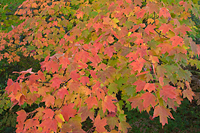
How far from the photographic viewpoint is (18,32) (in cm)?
523

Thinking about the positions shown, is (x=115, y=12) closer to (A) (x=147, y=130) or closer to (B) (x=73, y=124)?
(B) (x=73, y=124)

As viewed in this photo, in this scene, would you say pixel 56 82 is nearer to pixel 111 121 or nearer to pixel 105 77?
pixel 105 77

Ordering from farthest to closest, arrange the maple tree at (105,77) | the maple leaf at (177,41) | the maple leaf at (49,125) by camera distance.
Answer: the maple leaf at (177,41) → the maple tree at (105,77) → the maple leaf at (49,125)

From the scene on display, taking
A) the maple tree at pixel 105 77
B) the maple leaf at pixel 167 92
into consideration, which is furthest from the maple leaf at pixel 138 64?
the maple leaf at pixel 167 92

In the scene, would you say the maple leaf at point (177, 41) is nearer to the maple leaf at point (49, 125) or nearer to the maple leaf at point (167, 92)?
the maple leaf at point (167, 92)

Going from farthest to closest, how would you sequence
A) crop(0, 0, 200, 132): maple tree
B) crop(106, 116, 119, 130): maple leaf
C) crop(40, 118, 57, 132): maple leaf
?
crop(106, 116, 119, 130): maple leaf → crop(0, 0, 200, 132): maple tree → crop(40, 118, 57, 132): maple leaf

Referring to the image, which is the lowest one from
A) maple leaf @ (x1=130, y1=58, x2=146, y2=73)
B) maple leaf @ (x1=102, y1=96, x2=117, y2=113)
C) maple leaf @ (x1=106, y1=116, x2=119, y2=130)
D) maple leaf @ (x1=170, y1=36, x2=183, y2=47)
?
maple leaf @ (x1=106, y1=116, x2=119, y2=130)

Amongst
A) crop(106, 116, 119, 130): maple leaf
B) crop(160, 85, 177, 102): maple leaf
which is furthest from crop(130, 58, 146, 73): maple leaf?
crop(106, 116, 119, 130): maple leaf

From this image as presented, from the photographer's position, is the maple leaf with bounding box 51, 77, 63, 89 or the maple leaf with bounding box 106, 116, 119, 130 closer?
the maple leaf with bounding box 51, 77, 63, 89

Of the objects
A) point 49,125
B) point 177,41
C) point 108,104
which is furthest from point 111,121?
point 177,41

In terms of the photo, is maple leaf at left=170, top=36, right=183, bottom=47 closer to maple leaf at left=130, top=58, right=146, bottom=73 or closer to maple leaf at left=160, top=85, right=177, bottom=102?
maple leaf at left=130, top=58, right=146, bottom=73

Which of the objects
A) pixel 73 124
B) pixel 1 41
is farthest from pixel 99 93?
pixel 1 41

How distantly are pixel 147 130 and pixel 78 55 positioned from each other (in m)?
4.76

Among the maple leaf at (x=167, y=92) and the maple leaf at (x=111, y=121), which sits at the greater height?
the maple leaf at (x=167, y=92)
